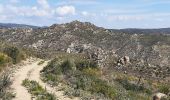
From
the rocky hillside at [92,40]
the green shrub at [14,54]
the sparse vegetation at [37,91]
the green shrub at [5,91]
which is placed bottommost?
the rocky hillside at [92,40]

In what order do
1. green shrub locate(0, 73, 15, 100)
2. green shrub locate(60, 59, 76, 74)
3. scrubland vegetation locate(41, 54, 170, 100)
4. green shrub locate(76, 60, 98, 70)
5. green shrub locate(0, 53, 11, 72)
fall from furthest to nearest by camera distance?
green shrub locate(76, 60, 98, 70), green shrub locate(0, 53, 11, 72), green shrub locate(60, 59, 76, 74), scrubland vegetation locate(41, 54, 170, 100), green shrub locate(0, 73, 15, 100)

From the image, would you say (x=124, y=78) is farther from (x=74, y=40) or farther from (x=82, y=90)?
(x=74, y=40)

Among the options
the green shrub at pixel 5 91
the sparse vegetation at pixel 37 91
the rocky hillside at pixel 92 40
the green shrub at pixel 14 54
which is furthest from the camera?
the rocky hillside at pixel 92 40

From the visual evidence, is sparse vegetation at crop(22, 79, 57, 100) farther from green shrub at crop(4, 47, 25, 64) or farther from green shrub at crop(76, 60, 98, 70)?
green shrub at crop(4, 47, 25, 64)

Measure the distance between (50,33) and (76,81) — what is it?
13190 centimetres

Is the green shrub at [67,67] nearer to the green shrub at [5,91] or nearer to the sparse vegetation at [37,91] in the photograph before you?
the sparse vegetation at [37,91]

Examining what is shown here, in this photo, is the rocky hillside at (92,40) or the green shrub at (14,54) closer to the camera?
the green shrub at (14,54)

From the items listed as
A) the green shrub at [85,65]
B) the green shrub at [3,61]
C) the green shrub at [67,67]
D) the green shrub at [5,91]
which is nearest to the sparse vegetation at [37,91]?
the green shrub at [5,91]

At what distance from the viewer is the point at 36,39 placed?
156m

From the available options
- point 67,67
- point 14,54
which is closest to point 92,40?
point 14,54

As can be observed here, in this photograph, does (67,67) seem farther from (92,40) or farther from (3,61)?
(92,40)

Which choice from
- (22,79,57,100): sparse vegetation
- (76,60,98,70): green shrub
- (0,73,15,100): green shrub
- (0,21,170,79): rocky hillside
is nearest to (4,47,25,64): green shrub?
(76,60,98,70): green shrub

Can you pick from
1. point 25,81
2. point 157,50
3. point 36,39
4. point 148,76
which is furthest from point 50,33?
point 25,81

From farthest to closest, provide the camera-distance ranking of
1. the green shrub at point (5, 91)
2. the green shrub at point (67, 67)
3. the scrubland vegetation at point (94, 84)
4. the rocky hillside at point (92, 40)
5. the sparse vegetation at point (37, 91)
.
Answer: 1. the rocky hillside at point (92, 40)
2. the green shrub at point (67, 67)
3. the scrubland vegetation at point (94, 84)
4. the sparse vegetation at point (37, 91)
5. the green shrub at point (5, 91)
